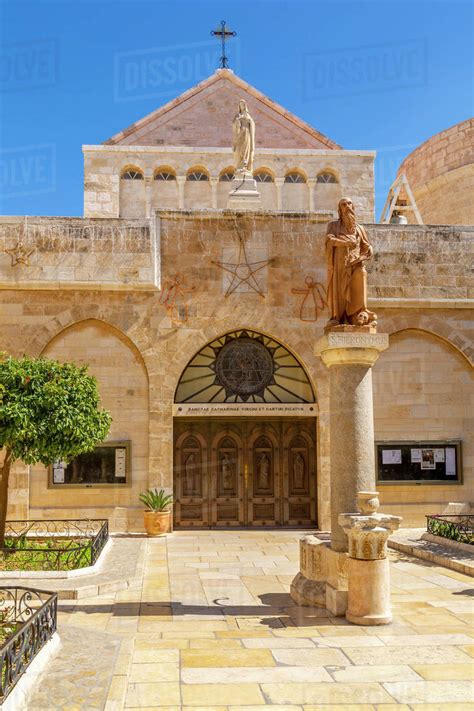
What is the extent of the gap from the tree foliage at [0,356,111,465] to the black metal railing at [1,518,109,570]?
63.1 inches

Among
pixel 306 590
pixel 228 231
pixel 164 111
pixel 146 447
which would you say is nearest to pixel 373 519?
pixel 306 590

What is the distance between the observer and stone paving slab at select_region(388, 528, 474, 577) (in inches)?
504

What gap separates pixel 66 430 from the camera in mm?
12922

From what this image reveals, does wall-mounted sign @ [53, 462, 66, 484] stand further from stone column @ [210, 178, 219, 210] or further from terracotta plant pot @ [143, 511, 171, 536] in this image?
stone column @ [210, 178, 219, 210]

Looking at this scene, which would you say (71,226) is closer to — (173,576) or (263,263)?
(263,263)

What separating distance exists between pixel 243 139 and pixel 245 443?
812 centimetres

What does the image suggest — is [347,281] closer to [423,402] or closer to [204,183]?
[423,402]

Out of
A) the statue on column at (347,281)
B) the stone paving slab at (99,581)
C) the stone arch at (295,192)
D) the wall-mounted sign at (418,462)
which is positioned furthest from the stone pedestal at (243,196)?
the stone paving slab at (99,581)

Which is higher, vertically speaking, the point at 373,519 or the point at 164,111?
the point at 164,111

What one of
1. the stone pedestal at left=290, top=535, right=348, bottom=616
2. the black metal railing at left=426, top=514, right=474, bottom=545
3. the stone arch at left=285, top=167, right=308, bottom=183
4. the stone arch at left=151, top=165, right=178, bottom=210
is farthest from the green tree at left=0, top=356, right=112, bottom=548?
the stone arch at left=285, top=167, right=308, bottom=183

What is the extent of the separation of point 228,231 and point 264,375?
370 centimetres

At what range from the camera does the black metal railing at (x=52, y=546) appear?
12031mm

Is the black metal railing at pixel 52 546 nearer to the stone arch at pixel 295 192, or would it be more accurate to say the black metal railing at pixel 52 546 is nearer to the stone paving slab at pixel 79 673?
the stone paving slab at pixel 79 673

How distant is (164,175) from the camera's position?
28125 mm
